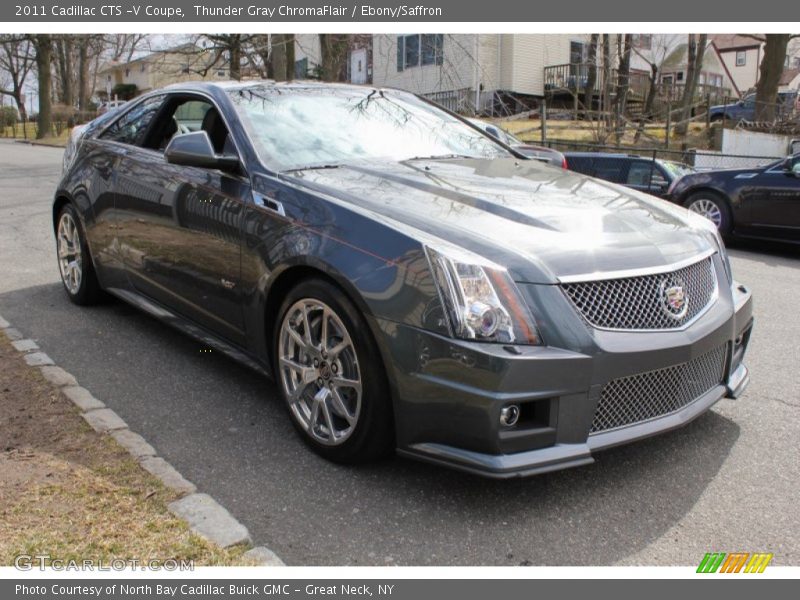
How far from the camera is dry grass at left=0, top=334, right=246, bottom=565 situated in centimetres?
277

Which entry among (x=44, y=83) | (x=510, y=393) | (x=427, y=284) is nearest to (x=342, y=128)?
(x=427, y=284)

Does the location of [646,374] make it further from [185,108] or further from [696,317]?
[185,108]

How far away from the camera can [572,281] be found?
3018 millimetres

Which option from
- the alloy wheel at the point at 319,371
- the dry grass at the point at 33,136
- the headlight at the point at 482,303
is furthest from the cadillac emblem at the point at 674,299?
the dry grass at the point at 33,136

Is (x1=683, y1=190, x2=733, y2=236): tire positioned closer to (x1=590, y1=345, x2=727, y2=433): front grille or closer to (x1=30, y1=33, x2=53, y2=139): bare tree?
(x1=590, y1=345, x2=727, y2=433): front grille

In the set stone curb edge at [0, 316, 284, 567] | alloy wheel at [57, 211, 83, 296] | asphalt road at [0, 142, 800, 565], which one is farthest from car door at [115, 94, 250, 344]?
alloy wheel at [57, 211, 83, 296]

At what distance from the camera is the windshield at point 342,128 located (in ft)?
13.5

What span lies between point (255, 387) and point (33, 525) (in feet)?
5.55

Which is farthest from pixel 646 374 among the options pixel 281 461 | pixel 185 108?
pixel 185 108

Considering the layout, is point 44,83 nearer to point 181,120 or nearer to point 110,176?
point 110,176

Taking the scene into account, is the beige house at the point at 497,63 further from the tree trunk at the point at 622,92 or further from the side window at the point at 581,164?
the side window at the point at 581,164

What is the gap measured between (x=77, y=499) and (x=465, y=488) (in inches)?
62.0

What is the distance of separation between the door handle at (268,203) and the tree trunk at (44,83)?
39572 mm

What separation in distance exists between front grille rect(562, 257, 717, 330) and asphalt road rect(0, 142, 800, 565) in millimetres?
716
